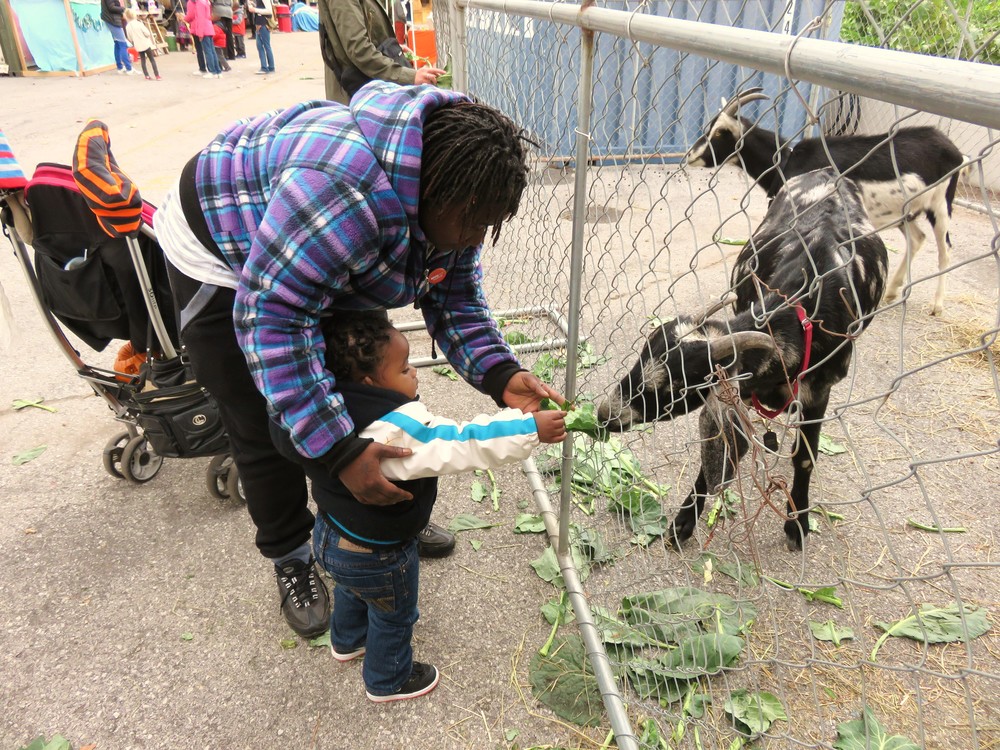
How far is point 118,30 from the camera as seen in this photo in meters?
16.2

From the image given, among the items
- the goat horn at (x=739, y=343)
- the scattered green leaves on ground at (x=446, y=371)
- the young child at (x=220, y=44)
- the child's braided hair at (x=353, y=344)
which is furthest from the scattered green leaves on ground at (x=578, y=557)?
the young child at (x=220, y=44)

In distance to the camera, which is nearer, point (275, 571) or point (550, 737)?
point (550, 737)

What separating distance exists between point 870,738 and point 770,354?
1.28 metres

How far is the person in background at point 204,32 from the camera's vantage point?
15.6m

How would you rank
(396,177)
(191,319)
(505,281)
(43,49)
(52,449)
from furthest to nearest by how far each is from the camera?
(43,49), (505,281), (52,449), (191,319), (396,177)

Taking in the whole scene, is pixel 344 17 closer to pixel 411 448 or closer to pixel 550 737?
pixel 411 448

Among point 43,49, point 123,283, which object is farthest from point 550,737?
point 43,49

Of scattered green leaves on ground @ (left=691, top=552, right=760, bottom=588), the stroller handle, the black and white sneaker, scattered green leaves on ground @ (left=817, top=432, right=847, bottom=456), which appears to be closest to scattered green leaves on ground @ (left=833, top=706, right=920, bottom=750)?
scattered green leaves on ground @ (left=691, top=552, right=760, bottom=588)

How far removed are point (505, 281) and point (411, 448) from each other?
4.16m

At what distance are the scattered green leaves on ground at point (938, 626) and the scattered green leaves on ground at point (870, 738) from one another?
0.37 m

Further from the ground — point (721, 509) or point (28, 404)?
point (721, 509)

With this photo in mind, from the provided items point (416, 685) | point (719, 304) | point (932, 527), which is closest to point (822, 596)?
point (932, 527)

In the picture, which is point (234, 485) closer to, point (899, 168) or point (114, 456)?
point (114, 456)

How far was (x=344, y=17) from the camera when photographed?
14.5 ft
